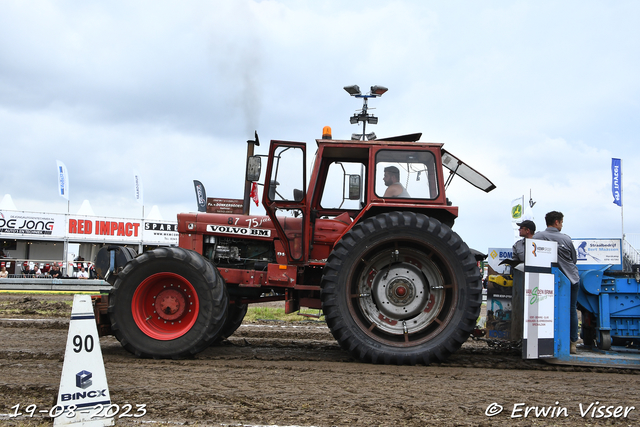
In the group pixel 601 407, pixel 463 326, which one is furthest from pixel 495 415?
pixel 463 326

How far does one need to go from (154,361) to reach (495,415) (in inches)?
129

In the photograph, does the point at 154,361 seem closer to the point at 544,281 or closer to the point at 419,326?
the point at 419,326

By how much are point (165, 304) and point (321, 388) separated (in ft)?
7.23

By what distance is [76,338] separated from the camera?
11.1 ft

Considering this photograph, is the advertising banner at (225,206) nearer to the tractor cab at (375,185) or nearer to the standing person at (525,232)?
the tractor cab at (375,185)

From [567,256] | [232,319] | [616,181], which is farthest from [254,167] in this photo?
[616,181]

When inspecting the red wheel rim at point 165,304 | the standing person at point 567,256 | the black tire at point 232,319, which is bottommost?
the black tire at point 232,319

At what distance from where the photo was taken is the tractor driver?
5691mm

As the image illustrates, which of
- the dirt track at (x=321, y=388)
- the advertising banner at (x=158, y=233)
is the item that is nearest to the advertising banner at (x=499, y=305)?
the dirt track at (x=321, y=388)

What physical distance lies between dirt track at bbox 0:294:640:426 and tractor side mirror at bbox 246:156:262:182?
189 cm

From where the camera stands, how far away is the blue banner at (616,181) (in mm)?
20208

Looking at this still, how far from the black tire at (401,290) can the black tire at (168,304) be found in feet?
3.95

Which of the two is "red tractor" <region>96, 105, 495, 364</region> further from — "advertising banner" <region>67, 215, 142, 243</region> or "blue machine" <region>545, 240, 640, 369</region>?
"advertising banner" <region>67, 215, 142, 243</region>

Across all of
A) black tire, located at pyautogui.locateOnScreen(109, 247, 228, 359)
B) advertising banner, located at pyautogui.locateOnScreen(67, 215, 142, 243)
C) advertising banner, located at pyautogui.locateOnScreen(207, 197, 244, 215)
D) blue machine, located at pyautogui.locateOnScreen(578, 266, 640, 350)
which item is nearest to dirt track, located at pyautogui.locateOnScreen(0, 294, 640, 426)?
black tire, located at pyautogui.locateOnScreen(109, 247, 228, 359)
